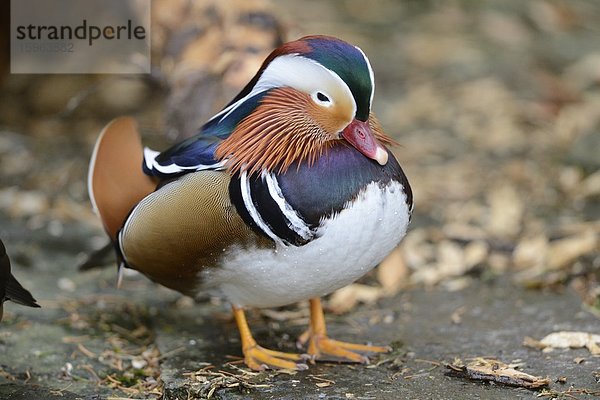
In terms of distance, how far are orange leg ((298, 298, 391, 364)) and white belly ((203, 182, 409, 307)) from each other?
29 cm

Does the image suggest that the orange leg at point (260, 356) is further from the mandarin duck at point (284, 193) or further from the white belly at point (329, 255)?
the white belly at point (329, 255)

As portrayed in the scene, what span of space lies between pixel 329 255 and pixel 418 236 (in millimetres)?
2023

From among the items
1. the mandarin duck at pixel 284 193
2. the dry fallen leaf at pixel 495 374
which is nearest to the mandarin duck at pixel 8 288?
the mandarin duck at pixel 284 193

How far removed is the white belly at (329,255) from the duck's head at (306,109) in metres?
0.18

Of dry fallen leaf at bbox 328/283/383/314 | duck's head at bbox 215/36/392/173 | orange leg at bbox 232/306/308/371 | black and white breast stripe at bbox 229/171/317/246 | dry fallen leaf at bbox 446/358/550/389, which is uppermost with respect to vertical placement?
duck's head at bbox 215/36/392/173

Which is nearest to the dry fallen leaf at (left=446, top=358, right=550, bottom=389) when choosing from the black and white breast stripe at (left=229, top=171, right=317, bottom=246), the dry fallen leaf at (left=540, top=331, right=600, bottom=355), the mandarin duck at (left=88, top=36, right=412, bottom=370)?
the dry fallen leaf at (left=540, top=331, right=600, bottom=355)

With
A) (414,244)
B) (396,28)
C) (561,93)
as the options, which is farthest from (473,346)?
(396,28)

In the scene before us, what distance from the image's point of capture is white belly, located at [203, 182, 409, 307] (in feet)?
10.1

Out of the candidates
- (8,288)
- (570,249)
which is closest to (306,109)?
(8,288)

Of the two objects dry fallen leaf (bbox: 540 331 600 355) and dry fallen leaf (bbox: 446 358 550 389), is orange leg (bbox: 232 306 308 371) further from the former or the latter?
dry fallen leaf (bbox: 540 331 600 355)

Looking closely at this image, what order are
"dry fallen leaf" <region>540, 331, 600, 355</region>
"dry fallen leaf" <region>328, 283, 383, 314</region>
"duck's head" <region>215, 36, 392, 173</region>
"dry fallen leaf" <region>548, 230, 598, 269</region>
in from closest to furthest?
"duck's head" <region>215, 36, 392, 173</region> < "dry fallen leaf" <region>540, 331, 600, 355</region> < "dry fallen leaf" <region>328, 283, 383, 314</region> < "dry fallen leaf" <region>548, 230, 598, 269</region>

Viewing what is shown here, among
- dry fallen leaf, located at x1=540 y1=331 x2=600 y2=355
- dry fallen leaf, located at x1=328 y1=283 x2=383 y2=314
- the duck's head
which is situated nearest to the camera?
the duck's head

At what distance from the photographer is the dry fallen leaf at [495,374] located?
3.05 metres

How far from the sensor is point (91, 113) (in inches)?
262
